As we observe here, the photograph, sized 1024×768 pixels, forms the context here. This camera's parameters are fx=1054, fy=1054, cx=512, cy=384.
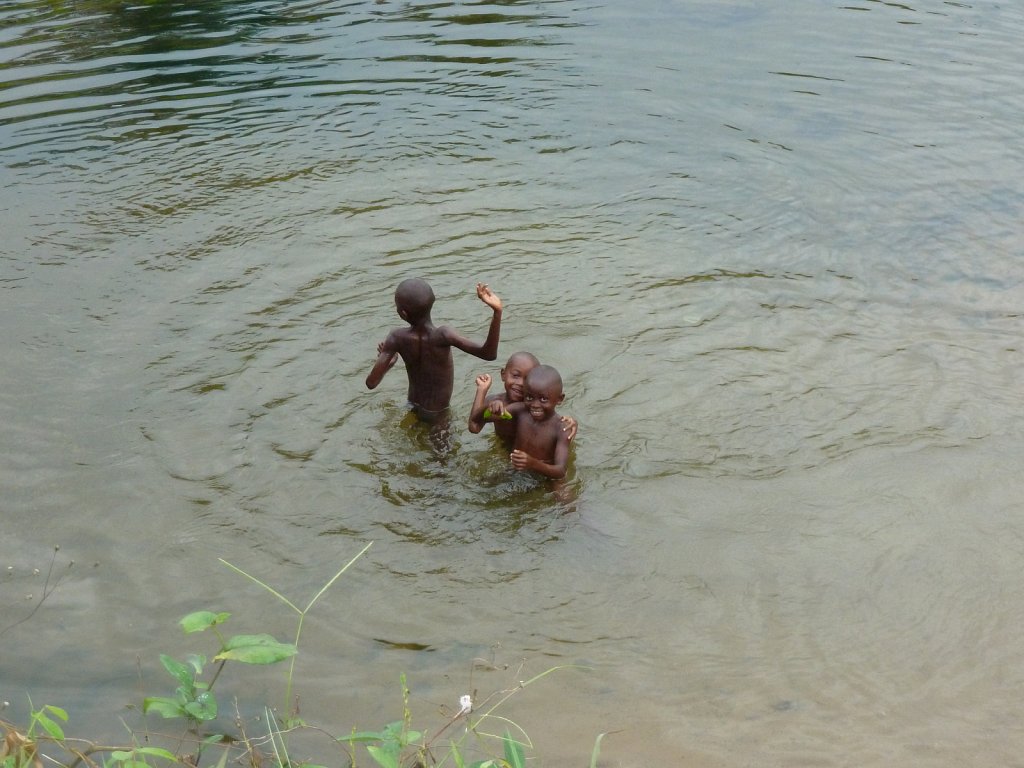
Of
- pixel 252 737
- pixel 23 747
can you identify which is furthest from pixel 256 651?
pixel 23 747

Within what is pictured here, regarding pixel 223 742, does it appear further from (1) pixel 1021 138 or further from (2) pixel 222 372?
(1) pixel 1021 138

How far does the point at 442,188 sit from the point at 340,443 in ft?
11.8

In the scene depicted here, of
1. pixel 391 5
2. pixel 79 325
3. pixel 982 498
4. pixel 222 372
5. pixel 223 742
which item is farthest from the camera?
pixel 391 5

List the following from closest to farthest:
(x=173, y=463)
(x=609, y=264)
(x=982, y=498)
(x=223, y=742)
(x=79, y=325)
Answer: (x=223, y=742) < (x=982, y=498) < (x=173, y=463) < (x=79, y=325) < (x=609, y=264)

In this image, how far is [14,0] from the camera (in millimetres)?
15000

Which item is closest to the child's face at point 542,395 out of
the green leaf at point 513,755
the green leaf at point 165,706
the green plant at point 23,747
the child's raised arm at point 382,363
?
the child's raised arm at point 382,363

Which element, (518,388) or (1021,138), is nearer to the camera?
(518,388)

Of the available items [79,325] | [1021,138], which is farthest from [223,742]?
[1021,138]

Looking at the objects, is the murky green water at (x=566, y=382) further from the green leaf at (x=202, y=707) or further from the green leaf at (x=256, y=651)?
the green leaf at (x=256, y=651)

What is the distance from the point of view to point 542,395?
18.4 ft

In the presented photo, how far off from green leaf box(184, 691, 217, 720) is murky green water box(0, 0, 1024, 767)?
0.61 meters

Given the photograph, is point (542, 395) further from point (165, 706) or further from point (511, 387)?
point (165, 706)

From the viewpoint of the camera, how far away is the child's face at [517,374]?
5820 mm

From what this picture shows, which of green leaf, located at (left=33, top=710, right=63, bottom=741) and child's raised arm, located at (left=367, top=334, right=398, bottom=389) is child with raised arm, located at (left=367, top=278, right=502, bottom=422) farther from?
green leaf, located at (left=33, top=710, right=63, bottom=741)
